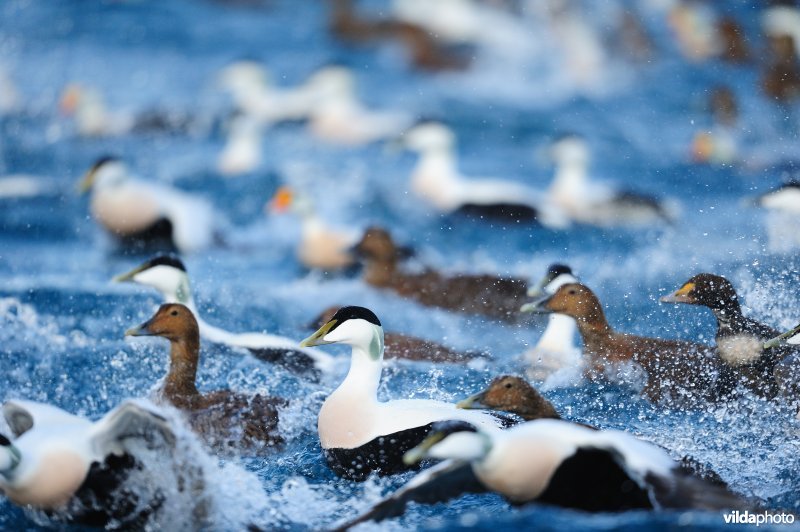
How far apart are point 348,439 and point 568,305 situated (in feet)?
5.48

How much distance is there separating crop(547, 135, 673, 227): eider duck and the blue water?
21 centimetres

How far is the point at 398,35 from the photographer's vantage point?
1623 cm

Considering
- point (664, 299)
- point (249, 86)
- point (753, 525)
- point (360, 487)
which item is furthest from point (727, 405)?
point (249, 86)

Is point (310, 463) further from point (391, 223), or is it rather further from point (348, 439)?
point (391, 223)

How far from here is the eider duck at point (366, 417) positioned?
16.9ft

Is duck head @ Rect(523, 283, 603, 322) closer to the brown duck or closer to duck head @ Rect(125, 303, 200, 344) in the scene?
the brown duck

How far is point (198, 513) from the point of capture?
481 cm

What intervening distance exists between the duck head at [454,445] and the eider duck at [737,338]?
1763 millimetres

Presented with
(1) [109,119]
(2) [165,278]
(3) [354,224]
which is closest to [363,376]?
(2) [165,278]

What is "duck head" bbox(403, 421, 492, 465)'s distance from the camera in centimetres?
443

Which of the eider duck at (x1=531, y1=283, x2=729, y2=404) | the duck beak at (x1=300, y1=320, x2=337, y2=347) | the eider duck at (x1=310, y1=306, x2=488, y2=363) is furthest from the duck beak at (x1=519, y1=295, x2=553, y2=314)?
the duck beak at (x1=300, y1=320, x2=337, y2=347)

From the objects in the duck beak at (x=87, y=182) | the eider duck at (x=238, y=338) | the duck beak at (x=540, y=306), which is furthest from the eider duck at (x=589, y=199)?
the eider duck at (x=238, y=338)

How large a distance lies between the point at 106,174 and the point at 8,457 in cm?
549

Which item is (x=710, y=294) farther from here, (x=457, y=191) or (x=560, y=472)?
(x=457, y=191)
